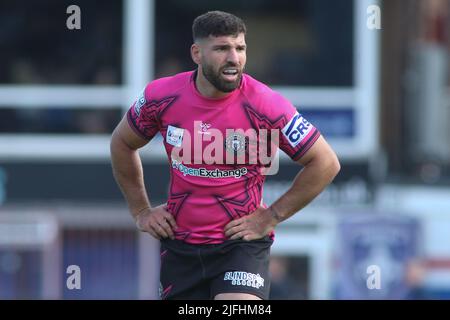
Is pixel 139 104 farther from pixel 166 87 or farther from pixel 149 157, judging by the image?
pixel 149 157

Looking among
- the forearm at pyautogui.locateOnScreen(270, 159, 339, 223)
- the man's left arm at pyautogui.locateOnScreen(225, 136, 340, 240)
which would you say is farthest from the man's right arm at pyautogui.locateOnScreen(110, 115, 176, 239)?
the forearm at pyautogui.locateOnScreen(270, 159, 339, 223)

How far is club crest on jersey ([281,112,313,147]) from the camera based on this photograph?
22.0ft

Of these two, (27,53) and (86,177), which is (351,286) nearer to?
(86,177)

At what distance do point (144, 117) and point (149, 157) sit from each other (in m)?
7.21

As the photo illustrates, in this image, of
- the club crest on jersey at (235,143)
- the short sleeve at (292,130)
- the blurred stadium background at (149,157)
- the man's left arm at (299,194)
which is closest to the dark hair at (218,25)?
the short sleeve at (292,130)

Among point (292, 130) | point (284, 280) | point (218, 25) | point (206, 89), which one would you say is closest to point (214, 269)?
point (292, 130)

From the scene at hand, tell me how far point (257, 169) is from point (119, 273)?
781 centimetres

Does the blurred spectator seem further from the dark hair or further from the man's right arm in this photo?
the dark hair

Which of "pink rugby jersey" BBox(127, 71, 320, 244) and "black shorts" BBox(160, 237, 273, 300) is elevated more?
"pink rugby jersey" BBox(127, 71, 320, 244)

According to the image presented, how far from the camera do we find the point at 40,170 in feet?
46.6

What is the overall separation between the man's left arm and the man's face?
1.96 feet

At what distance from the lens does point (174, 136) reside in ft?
22.5

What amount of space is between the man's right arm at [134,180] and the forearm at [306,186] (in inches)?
24.3

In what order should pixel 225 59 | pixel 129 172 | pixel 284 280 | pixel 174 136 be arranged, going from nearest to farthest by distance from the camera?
pixel 225 59
pixel 174 136
pixel 129 172
pixel 284 280
